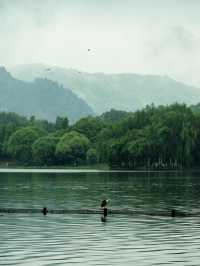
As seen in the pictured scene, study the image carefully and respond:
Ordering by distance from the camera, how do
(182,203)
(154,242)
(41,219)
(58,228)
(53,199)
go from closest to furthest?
(154,242) → (58,228) → (41,219) → (182,203) → (53,199)

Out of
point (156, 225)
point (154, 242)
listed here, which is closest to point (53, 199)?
point (156, 225)

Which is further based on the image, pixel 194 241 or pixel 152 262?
pixel 194 241

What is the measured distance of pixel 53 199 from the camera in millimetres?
89438

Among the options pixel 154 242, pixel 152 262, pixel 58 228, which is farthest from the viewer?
pixel 58 228

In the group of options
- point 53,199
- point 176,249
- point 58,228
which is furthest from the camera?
point 53,199

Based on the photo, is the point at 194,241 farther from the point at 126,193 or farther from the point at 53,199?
the point at 126,193

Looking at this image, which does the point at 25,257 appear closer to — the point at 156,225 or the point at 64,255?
the point at 64,255

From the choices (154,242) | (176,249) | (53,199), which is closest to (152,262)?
(176,249)

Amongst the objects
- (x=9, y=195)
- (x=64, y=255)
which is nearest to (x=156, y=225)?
(x=64, y=255)

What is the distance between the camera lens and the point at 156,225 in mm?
56594

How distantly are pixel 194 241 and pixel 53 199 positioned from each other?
1763 inches

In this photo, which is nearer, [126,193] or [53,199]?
[53,199]

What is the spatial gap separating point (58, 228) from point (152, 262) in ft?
56.8

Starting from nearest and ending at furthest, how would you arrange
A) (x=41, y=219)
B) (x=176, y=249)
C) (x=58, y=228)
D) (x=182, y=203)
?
1. (x=176, y=249)
2. (x=58, y=228)
3. (x=41, y=219)
4. (x=182, y=203)
